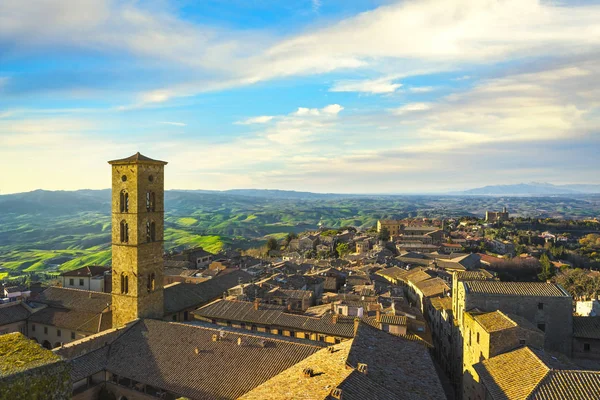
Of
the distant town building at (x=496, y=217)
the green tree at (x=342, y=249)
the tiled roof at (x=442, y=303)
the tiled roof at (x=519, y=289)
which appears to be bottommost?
the green tree at (x=342, y=249)

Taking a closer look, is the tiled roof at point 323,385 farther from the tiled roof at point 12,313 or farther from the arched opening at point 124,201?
the tiled roof at point 12,313

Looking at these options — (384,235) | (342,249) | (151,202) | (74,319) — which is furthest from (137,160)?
(384,235)

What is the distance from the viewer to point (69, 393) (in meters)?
9.36

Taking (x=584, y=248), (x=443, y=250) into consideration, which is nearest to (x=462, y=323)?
(x=443, y=250)

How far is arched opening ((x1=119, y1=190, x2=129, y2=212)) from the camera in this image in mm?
31062

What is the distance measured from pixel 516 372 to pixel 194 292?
29.8 metres

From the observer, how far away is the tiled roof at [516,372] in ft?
59.9

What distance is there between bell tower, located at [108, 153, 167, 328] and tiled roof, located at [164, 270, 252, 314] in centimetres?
449

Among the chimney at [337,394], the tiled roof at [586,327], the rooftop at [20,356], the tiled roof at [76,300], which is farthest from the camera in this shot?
the tiled roof at [76,300]

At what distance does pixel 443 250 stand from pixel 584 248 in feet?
99.0

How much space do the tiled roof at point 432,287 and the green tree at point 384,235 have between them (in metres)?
58.8

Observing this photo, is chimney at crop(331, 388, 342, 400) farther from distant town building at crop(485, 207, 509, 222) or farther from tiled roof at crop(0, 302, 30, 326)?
distant town building at crop(485, 207, 509, 222)

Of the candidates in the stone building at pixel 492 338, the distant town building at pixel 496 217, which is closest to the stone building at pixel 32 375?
the stone building at pixel 492 338

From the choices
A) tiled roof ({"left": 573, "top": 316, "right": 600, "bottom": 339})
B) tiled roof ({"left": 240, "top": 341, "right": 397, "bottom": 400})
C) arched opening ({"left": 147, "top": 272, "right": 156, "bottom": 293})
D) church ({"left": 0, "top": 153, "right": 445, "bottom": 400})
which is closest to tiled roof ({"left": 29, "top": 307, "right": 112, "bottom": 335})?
church ({"left": 0, "top": 153, "right": 445, "bottom": 400})
